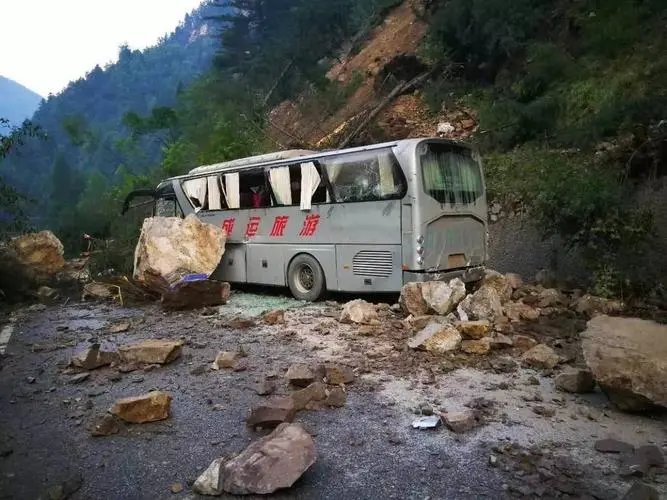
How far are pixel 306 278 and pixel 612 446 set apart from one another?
6.38 metres

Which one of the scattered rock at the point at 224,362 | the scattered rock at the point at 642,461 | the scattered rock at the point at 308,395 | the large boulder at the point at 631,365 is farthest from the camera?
the scattered rock at the point at 224,362

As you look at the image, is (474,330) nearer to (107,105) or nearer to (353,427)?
(353,427)

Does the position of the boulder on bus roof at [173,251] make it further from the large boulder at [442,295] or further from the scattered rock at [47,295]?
the large boulder at [442,295]

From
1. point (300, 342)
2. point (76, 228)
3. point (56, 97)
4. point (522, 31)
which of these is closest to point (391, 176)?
point (300, 342)

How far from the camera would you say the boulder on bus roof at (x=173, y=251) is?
9086mm

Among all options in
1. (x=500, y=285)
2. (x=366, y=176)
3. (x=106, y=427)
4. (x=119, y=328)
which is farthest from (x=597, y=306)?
(x=119, y=328)

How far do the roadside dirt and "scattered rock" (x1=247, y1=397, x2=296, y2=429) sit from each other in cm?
11

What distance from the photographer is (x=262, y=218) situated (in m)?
9.61

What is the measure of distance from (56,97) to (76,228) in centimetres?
11620

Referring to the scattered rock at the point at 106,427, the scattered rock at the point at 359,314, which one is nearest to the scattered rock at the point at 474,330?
the scattered rock at the point at 359,314

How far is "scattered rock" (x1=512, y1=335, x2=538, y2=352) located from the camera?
5.45 m

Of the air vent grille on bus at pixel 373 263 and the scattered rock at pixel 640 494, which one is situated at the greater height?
the air vent grille on bus at pixel 373 263

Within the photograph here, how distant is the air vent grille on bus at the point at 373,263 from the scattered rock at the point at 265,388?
3441 millimetres

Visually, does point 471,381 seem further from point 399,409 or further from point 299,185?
point 299,185
